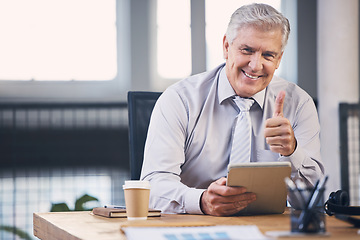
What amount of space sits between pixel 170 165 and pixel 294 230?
77cm

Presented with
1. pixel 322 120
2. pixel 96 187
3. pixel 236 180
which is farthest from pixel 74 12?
pixel 236 180

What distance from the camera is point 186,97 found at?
6.52 feet

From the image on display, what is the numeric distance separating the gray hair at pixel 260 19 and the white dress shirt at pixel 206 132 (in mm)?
207

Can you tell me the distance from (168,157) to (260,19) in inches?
20.6

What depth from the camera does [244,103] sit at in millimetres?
1937

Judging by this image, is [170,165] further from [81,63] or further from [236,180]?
[81,63]

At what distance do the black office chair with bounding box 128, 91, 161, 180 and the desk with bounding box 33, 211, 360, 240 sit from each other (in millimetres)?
425

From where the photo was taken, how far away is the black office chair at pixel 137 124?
1969mm

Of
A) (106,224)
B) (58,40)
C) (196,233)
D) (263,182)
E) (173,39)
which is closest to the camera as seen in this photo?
(196,233)

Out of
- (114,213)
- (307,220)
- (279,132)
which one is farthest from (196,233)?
(279,132)

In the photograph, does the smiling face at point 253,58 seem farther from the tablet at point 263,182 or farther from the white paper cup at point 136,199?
the white paper cup at point 136,199

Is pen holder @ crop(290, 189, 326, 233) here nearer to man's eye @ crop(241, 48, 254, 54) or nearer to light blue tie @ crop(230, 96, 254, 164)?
light blue tie @ crop(230, 96, 254, 164)

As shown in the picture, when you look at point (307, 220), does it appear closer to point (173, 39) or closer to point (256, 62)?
point (256, 62)

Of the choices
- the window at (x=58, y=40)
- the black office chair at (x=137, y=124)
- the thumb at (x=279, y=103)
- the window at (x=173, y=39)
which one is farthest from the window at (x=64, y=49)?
the thumb at (x=279, y=103)
